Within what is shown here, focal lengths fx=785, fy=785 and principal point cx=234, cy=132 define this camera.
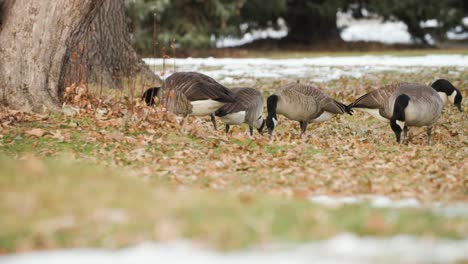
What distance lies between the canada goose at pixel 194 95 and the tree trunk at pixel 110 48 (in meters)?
3.09

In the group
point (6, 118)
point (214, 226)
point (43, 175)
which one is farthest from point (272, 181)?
point (6, 118)

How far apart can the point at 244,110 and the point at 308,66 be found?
11.8 meters

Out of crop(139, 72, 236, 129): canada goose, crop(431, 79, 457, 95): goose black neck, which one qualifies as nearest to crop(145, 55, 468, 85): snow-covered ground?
crop(431, 79, 457, 95): goose black neck

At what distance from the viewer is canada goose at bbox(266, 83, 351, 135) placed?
12359 mm

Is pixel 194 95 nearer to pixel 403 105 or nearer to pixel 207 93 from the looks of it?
→ pixel 207 93

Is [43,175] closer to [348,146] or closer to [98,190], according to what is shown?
[98,190]

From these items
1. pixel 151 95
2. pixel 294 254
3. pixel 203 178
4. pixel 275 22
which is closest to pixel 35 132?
pixel 151 95

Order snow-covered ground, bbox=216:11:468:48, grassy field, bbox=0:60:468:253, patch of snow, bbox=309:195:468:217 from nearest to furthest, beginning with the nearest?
grassy field, bbox=0:60:468:253 → patch of snow, bbox=309:195:468:217 → snow-covered ground, bbox=216:11:468:48

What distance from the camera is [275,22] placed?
109 feet

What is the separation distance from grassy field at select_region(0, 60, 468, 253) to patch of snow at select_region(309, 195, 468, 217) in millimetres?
187

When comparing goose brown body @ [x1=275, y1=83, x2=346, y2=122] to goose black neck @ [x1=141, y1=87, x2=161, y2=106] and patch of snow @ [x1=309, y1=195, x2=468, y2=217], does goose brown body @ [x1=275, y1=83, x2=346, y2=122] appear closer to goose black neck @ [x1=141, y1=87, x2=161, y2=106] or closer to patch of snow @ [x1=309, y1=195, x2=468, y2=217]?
goose black neck @ [x1=141, y1=87, x2=161, y2=106]

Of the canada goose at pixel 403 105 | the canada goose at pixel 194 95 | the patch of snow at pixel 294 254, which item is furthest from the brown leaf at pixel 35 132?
the patch of snow at pixel 294 254

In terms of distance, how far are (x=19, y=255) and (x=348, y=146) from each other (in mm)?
6887

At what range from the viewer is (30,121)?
1149 centimetres
